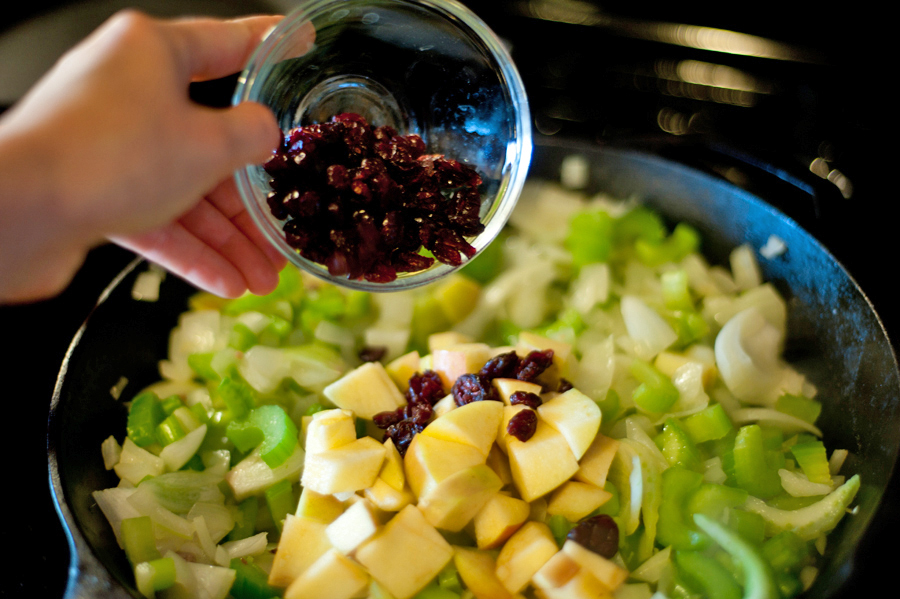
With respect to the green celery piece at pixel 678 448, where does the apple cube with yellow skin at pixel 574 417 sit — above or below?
above

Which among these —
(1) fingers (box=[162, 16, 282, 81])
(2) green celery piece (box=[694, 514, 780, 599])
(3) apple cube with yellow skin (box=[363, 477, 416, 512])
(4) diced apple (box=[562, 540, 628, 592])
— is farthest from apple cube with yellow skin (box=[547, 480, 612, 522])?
(1) fingers (box=[162, 16, 282, 81])

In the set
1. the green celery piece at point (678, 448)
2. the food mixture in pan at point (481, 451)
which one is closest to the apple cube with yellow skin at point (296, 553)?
the food mixture in pan at point (481, 451)

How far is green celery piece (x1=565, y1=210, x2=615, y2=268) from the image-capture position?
2035 millimetres

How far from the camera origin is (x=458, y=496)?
1284mm

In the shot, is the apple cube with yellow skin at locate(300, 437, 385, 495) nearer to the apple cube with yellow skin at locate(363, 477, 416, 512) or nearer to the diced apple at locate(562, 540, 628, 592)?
the apple cube with yellow skin at locate(363, 477, 416, 512)

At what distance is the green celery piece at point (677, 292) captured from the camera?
1.86m

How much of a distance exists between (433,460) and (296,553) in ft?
1.23

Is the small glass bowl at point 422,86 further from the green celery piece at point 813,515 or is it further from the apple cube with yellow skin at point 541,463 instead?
the green celery piece at point 813,515

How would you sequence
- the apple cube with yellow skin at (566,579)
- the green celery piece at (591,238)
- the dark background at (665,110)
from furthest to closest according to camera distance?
the green celery piece at (591,238) < the dark background at (665,110) < the apple cube with yellow skin at (566,579)

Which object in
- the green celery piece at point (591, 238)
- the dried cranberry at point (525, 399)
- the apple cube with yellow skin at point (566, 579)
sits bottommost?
the apple cube with yellow skin at point (566, 579)

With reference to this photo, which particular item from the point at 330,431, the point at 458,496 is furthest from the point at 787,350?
the point at 330,431

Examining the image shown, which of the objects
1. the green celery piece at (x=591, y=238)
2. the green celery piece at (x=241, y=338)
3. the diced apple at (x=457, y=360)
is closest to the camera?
the diced apple at (x=457, y=360)

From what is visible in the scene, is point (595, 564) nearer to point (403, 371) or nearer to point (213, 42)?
point (403, 371)

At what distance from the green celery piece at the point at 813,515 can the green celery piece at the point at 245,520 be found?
1.19 m
